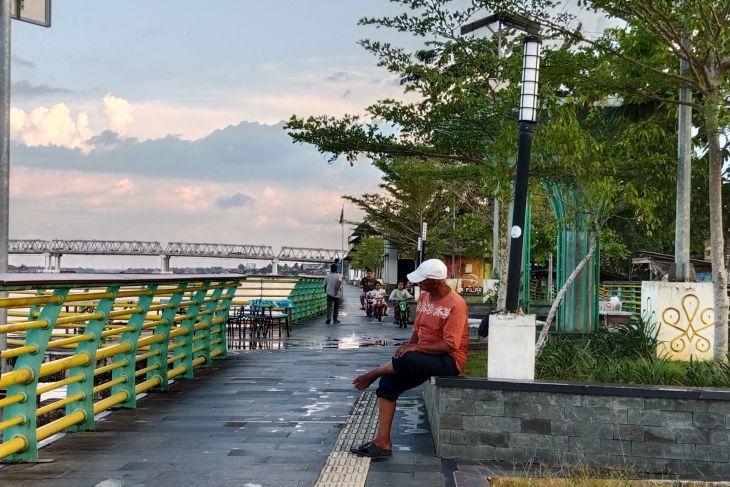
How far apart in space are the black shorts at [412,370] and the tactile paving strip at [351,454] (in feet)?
1.87

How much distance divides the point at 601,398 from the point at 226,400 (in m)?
4.40

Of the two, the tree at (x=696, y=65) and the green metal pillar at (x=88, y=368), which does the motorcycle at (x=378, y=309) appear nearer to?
the tree at (x=696, y=65)

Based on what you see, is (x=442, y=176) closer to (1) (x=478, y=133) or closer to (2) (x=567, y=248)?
(1) (x=478, y=133)

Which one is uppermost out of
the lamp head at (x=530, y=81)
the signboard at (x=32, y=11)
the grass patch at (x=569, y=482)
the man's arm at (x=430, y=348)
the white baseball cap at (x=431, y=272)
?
the signboard at (x=32, y=11)

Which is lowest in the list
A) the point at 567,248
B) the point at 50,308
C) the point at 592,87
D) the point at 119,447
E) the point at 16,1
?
the point at 119,447

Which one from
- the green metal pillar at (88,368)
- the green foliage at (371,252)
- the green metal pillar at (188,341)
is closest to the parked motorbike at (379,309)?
the green metal pillar at (188,341)

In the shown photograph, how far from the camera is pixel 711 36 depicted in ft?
29.3

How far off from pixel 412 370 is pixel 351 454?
81 centimetres

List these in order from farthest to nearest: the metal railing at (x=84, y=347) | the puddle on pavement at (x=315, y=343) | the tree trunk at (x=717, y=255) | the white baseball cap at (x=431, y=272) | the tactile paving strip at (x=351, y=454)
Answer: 1. the puddle on pavement at (x=315, y=343)
2. the tree trunk at (x=717, y=255)
3. the white baseball cap at (x=431, y=272)
4. the metal railing at (x=84, y=347)
5. the tactile paving strip at (x=351, y=454)

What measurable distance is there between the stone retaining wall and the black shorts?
132mm

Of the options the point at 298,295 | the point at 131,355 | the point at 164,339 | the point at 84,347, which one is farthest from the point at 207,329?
the point at 298,295

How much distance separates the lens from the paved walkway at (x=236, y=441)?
20.0 ft

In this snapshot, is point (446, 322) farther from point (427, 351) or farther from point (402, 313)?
point (402, 313)

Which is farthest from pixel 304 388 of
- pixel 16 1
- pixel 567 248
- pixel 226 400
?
pixel 567 248
